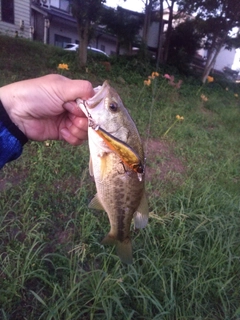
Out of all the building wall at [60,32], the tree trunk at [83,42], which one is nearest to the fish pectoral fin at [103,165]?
the tree trunk at [83,42]

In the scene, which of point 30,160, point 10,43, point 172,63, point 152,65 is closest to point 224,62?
point 172,63

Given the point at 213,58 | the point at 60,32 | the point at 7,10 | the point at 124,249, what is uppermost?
the point at 7,10

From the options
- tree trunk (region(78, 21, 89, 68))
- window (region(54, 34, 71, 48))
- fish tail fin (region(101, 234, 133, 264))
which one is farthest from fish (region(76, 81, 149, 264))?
window (region(54, 34, 71, 48))

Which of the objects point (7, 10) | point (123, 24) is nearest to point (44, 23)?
point (7, 10)

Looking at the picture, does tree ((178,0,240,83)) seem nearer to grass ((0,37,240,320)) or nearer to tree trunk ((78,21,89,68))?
tree trunk ((78,21,89,68))

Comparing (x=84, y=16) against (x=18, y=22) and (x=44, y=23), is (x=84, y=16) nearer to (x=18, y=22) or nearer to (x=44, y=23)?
(x=18, y=22)
